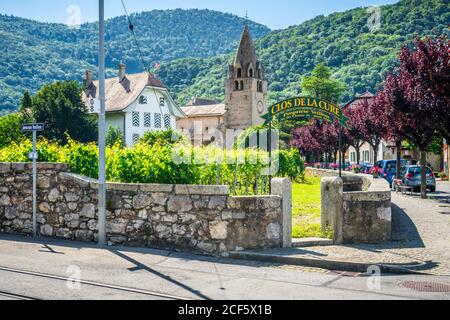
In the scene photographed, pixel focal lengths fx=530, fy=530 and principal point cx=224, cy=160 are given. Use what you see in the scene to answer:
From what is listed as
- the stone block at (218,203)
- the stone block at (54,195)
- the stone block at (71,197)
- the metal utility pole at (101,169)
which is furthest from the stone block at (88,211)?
the stone block at (218,203)

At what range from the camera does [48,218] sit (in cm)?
1187

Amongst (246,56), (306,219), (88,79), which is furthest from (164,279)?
(246,56)

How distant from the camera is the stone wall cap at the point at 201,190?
1023cm

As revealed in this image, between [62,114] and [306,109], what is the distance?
4528 cm

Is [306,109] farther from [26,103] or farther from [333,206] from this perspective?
[26,103]

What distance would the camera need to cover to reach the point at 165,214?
1061 cm

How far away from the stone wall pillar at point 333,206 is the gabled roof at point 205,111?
3405 inches

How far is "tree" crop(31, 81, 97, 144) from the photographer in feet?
177

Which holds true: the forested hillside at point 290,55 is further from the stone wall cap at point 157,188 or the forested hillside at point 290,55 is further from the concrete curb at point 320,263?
the concrete curb at point 320,263

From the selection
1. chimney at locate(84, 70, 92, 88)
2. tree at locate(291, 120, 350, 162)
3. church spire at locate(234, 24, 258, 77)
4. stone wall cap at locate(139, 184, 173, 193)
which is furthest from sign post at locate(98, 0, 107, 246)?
church spire at locate(234, 24, 258, 77)

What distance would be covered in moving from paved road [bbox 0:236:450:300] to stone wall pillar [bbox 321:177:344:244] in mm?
2333
